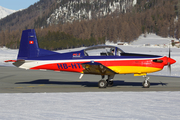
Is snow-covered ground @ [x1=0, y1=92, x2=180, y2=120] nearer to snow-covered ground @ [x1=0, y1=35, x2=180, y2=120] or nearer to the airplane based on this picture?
snow-covered ground @ [x1=0, y1=35, x2=180, y2=120]

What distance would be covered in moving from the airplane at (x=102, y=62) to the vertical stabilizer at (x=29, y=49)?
0.19 m

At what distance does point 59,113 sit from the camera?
6.28 meters

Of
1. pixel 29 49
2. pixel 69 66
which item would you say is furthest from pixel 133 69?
pixel 29 49

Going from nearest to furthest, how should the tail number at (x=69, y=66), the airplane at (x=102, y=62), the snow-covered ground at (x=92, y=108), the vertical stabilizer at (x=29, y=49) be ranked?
the snow-covered ground at (x=92, y=108) → the airplane at (x=102, y=62) → the tail number at (x=69, y=66) → the vertical stabilizer at (x=29, y=49)

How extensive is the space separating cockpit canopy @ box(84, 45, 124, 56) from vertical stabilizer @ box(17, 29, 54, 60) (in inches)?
87.9

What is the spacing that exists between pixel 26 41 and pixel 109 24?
483 ft

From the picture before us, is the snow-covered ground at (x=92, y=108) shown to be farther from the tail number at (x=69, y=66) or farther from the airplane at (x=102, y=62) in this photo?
the tail number at (x=69, y=66)

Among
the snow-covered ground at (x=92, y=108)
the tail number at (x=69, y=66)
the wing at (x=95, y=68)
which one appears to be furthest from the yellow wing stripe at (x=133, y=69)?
the snow-covered ground at (x=92, y=108)

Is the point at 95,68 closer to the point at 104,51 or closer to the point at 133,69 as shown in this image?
the point at 104,51

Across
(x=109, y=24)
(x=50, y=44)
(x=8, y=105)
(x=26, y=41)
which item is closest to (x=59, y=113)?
(x=8, y=105)

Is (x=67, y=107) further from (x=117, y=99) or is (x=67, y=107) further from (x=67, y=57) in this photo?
(x=67, y=57)

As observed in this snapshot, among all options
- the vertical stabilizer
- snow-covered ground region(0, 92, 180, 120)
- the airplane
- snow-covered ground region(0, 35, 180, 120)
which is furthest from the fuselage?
snow-covered ground region(0, 92, 180, 120)

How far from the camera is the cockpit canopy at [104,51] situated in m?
11.7

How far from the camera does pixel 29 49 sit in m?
12.9
